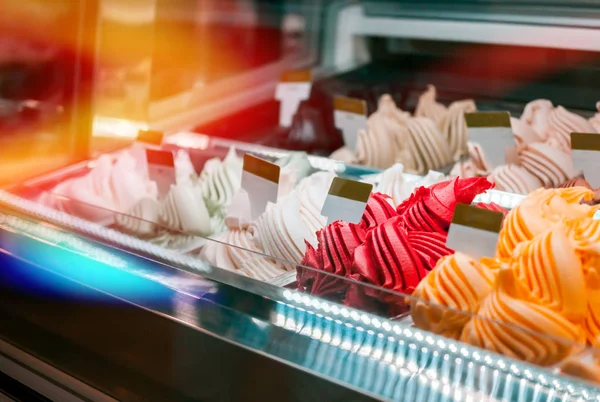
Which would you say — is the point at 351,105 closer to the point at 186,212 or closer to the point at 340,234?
the point at 186,212

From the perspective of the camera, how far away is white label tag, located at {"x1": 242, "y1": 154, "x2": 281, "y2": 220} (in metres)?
1.60

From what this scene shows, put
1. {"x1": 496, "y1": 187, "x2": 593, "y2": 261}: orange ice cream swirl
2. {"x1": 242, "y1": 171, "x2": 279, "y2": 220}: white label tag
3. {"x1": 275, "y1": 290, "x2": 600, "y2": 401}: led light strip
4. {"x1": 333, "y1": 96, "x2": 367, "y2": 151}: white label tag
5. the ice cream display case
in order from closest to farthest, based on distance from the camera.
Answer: {"x1": 275, "y1": 290, "x2": 600, "y2": 401}: led light strip < the ice cream display case < {"x1": 496, "y1": 187, "x2": 593, "y2": 261}: orange ice cream swirl < {"x1": 242, "y1": 171, "x2": 279, "y2": 220}: white label tag < {"x1": 333, "y1": 96, "x2": 367, "y2": 151}: white label tag

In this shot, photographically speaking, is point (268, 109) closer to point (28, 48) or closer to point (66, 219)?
point (28, 48)

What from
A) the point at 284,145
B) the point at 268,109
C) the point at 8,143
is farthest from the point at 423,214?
the point at 8,143

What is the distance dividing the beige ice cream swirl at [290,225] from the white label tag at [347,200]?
14 cm

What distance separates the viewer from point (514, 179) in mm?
1839

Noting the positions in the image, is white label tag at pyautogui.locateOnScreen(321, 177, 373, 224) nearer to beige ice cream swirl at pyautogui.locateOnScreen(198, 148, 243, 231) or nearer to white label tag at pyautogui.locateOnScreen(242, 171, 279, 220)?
white label tag at pyautogui.locateOnScreen(242, 171, 279, 220)

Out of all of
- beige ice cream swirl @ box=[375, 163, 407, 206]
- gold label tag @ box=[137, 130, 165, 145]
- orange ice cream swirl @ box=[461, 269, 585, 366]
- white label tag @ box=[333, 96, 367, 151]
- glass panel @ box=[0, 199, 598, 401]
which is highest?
white label tag @ box=[333, 96, 367, 151]

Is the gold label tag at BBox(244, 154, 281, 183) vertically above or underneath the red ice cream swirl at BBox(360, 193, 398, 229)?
above

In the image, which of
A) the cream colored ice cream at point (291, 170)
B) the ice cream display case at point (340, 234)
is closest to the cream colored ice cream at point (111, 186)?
the ice cream display case at point (340, 234)

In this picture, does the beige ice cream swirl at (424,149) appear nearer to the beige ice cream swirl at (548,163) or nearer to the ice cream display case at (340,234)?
the ice cream display case at (340,234)

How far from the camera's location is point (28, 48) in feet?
8.00

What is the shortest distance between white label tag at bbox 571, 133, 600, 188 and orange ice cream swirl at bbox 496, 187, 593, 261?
0.80ft

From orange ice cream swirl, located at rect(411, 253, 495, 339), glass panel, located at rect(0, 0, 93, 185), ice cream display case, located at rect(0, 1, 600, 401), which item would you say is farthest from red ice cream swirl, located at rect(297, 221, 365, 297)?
glass panel, located at rect(0, 0, 93, 185)
